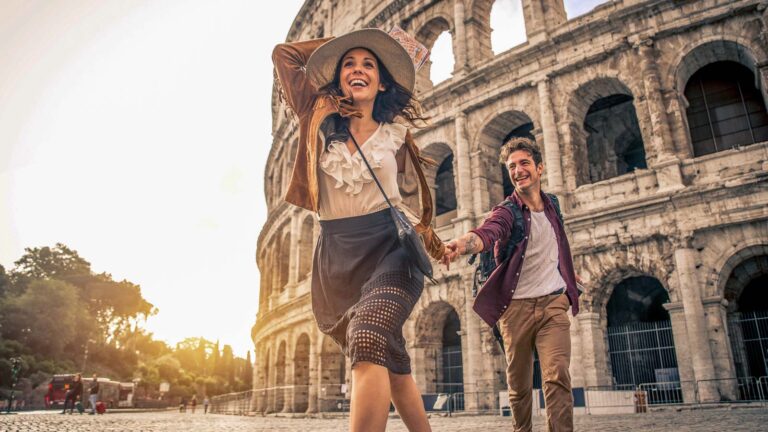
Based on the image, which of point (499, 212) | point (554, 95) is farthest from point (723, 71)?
point (499, 212)

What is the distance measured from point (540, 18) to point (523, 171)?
12.0m

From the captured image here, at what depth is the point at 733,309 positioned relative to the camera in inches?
414

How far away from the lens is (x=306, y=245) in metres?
20.3

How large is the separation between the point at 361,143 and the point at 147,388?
5559cm

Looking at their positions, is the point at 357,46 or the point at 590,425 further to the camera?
the point at 590,425

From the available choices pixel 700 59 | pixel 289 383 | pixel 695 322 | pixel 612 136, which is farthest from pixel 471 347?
pixel 289 383

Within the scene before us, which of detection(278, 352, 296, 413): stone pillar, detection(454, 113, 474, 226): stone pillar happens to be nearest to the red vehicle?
detection(278, 352, 296, 413): stone pillar

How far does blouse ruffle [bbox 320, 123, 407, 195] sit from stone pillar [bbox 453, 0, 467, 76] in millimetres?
13156

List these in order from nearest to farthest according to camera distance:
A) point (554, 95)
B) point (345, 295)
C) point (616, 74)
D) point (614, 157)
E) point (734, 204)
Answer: point (345, 295), point (734, 204), point (616, 74), point (554, 95), point (614, 157)

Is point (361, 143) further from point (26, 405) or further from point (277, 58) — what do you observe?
point (26, 405)

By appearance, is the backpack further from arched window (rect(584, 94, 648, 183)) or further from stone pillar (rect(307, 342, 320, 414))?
stone pillar (rect(307, 342, 320, 414))

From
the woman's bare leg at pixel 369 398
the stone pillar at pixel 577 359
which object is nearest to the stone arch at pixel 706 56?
the stone pillar at pixel 577 359

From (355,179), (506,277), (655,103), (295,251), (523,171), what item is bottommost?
(506,277)

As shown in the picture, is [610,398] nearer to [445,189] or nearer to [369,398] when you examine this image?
[369,398]
